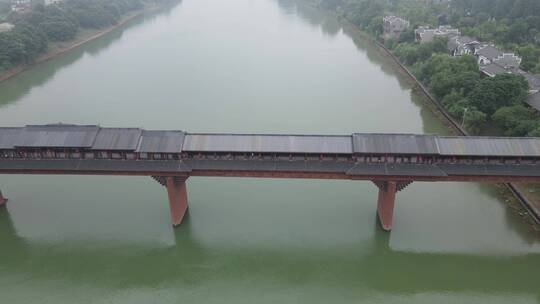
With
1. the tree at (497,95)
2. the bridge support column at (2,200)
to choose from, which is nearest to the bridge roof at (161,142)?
the bridge support column at (2,200)

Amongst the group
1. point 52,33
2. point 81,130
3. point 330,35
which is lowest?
point 330,35

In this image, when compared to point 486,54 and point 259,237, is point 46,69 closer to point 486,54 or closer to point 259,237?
point 259,237

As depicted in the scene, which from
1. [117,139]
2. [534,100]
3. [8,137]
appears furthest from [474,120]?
[8,137]

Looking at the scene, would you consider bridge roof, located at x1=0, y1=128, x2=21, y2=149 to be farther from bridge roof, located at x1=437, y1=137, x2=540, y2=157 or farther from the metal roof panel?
bridge roof, located at x1=437, y1=137, x2=540, y2=157

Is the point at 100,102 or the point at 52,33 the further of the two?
the point at 52,33

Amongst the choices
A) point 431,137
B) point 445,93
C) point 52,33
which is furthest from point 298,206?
point 52,33

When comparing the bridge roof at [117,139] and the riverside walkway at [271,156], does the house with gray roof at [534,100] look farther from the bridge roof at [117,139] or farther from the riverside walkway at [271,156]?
the bridge roof at [117,139]

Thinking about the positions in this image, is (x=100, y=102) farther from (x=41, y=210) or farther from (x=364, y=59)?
(x=364, y=59)

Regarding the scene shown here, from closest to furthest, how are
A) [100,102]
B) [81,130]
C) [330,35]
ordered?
[81,130] → [100,102] → [330,35]
